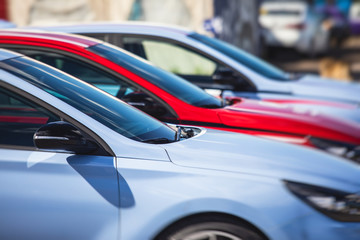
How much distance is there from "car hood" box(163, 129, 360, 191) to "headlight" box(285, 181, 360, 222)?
0.06 metres

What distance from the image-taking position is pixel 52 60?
4.58m

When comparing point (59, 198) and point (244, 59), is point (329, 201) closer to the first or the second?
point (59, 198)

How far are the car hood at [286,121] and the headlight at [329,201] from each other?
153 centimetres

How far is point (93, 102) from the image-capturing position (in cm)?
336

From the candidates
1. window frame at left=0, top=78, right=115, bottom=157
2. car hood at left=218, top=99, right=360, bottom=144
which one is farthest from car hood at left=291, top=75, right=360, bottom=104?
window frame at left=0, top=78, right=115, bottom=157

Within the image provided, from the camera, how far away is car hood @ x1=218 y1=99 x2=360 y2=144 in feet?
14.7

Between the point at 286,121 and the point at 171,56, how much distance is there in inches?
101

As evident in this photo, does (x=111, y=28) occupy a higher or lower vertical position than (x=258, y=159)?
higher

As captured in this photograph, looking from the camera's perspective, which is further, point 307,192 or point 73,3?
point 73,3

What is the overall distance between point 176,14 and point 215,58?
672cm

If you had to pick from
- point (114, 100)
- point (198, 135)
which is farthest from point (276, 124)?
point (114, 100)

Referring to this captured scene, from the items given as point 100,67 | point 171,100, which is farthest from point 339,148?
point 100,67

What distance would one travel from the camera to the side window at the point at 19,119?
312 centimetres

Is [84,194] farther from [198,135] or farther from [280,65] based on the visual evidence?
[280,65]
